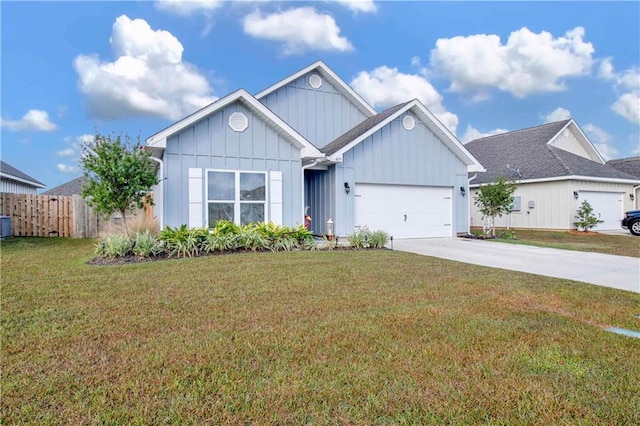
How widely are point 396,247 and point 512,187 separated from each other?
22.2ft

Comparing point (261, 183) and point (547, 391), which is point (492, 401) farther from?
point (261, 183)

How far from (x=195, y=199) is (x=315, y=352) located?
823 centimetres

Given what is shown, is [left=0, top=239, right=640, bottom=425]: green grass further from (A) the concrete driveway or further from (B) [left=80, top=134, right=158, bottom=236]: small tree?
(B) [left=80, top=134, right=158, bottom=236]: small tree

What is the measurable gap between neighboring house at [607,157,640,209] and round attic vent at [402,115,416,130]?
52.6ft

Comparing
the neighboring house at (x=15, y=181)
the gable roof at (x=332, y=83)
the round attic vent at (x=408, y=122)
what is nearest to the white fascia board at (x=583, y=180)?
the round attic vent at (x=408, y=122)

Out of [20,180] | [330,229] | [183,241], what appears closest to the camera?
[183,241]

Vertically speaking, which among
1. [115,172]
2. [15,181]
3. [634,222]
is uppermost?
[15,181]

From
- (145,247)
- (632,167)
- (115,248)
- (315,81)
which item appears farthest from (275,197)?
(632,167)

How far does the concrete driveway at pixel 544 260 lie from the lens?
6713 millimetres

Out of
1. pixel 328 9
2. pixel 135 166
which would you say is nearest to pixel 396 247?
pixel 135 166

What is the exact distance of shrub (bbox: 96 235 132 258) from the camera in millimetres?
8344

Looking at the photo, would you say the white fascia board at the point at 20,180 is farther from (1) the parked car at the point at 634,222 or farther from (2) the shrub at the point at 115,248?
(1) the parked car at the point at 634,222

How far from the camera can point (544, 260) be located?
28.7 feet

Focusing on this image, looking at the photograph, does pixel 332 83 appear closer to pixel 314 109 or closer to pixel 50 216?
pixel 314 109
